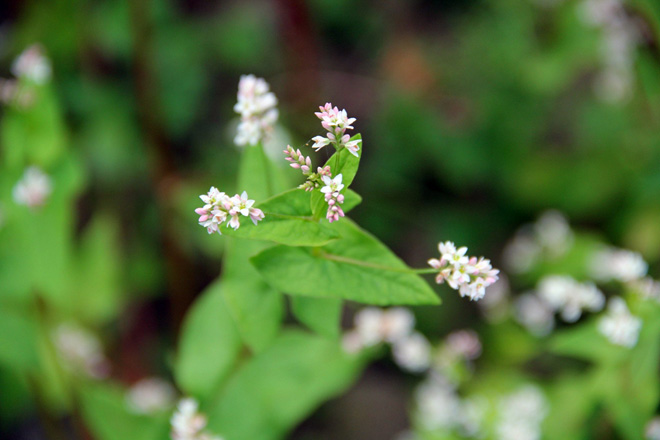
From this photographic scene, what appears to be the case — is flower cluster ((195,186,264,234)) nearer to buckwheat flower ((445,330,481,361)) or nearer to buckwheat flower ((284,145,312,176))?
buckwheat flower ((284,145,312,176))

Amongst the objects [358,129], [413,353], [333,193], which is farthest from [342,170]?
[358,129]

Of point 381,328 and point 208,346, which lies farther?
point 381,328

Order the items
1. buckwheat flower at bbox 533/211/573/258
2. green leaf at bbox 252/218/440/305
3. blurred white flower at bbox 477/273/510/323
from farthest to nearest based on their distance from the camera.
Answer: buckwheat flower at bbox 533/211/573/258 → blurred white flower at bbox 477/273/510/323 → green leaf at bbox 252/218/440/305

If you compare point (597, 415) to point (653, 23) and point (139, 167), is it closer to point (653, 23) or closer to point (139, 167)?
point (653, 23)

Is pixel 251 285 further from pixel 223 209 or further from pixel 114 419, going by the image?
pixel 114 419

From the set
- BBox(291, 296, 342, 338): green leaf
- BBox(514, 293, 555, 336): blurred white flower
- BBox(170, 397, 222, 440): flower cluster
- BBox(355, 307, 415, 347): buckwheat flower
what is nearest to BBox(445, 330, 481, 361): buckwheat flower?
BBox(355, 307, 415, 347): buckwheat flower

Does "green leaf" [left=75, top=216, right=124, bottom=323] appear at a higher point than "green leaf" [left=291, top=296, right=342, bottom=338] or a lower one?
higher

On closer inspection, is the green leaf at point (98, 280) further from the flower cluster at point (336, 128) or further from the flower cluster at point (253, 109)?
the flower cluster at point (336, 128)
